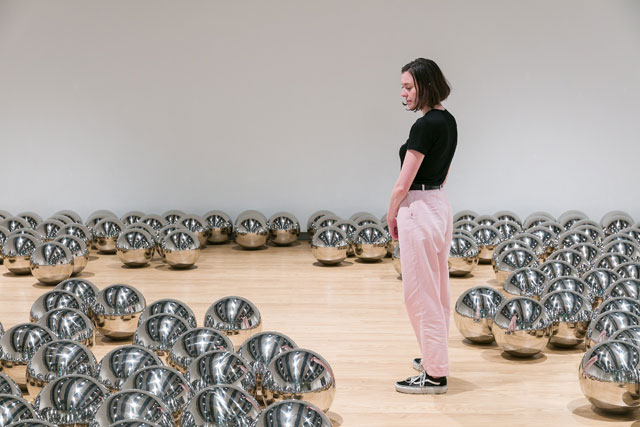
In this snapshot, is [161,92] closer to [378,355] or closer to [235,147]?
[235,147]

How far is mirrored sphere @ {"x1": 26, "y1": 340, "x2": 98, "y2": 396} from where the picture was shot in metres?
3.33

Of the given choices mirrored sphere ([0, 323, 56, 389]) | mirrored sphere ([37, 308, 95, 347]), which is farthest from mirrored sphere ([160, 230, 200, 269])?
mirrored sphere ([0, 323, 56, 389])

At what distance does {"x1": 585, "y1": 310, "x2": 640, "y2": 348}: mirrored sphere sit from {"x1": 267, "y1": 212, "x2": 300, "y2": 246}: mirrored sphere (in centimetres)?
312

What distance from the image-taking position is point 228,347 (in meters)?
3.58

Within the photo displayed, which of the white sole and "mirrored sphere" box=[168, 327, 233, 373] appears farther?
the white sole

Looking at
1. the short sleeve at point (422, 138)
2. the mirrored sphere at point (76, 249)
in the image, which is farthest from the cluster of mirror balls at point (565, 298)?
the mirrored sphere at point (76, 249)

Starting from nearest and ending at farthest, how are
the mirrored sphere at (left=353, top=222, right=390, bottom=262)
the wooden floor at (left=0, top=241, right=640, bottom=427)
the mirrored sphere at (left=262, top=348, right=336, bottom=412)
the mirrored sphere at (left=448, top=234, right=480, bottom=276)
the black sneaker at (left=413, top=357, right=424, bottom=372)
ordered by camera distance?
the mirrored sphere at (left=262, top=348, right=336, bottom=412) → the wooden floor at (left=0, top=241, right=640, bottom=427) → the black sneaker at (left=413, top=357, right=424, bottom=372) → the mirrored sphere at (left=448, top=234, right=480, bottom=276) → the mirrored sphere at (left=353, top=222, right=390, bottom=262)

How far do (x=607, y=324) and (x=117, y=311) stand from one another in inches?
90.8

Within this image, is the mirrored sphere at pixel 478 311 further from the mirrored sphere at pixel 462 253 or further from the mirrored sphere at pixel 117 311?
the mirrored sphere at pixel 117 311

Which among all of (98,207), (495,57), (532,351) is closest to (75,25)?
(98,207)

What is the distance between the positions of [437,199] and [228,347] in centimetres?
106

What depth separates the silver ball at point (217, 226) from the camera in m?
6.66

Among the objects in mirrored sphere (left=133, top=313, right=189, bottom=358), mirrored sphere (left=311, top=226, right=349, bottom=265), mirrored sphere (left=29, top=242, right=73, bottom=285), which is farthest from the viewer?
mirrored sphere (left=311, top=226, right=349, bottom=265)

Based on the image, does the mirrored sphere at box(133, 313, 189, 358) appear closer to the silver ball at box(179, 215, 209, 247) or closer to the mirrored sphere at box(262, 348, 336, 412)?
the mirrored sphere at box(262, 348, 336, 412)
